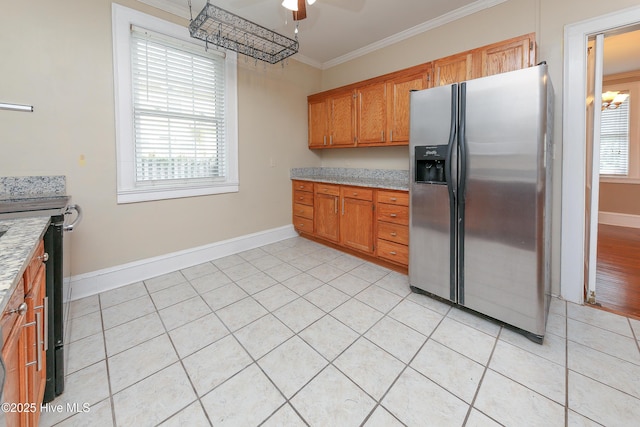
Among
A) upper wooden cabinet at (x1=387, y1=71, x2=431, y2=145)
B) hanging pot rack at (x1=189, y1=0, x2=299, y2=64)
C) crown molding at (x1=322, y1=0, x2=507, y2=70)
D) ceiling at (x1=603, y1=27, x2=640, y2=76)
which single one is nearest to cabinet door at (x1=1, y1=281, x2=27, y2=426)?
hanging pot rack at (x1=189, y1=0, x2=299, y2=64)

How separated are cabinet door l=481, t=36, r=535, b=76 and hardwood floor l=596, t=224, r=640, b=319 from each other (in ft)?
6.71

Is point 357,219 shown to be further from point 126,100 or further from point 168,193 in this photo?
point 126,100

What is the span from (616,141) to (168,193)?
695 cm

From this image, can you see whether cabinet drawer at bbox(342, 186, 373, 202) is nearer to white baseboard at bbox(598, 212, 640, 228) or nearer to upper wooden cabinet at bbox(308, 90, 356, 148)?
upper wooden cabinet at bbox(308, 90, 356, 148)

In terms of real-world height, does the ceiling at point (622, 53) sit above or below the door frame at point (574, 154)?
above

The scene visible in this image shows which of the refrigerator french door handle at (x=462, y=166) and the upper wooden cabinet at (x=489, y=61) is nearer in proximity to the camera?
the refrigerator french door handle at (x=462, y=166)

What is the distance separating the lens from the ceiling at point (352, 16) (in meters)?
2.66

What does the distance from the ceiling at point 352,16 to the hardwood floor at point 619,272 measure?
2755mm

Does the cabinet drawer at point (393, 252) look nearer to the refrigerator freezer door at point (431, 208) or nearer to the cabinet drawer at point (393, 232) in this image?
the cabinet drawer at point (393, 232)

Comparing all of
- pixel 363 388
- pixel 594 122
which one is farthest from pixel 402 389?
pixel 594 122

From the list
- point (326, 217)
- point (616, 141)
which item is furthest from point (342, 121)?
point (616, 141)

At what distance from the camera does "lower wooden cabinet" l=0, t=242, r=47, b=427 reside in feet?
2.37

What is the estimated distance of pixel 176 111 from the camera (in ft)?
9.41

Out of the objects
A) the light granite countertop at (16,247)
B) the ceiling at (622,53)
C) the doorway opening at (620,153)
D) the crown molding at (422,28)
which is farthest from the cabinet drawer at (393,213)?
the ceiling at (622,53)
